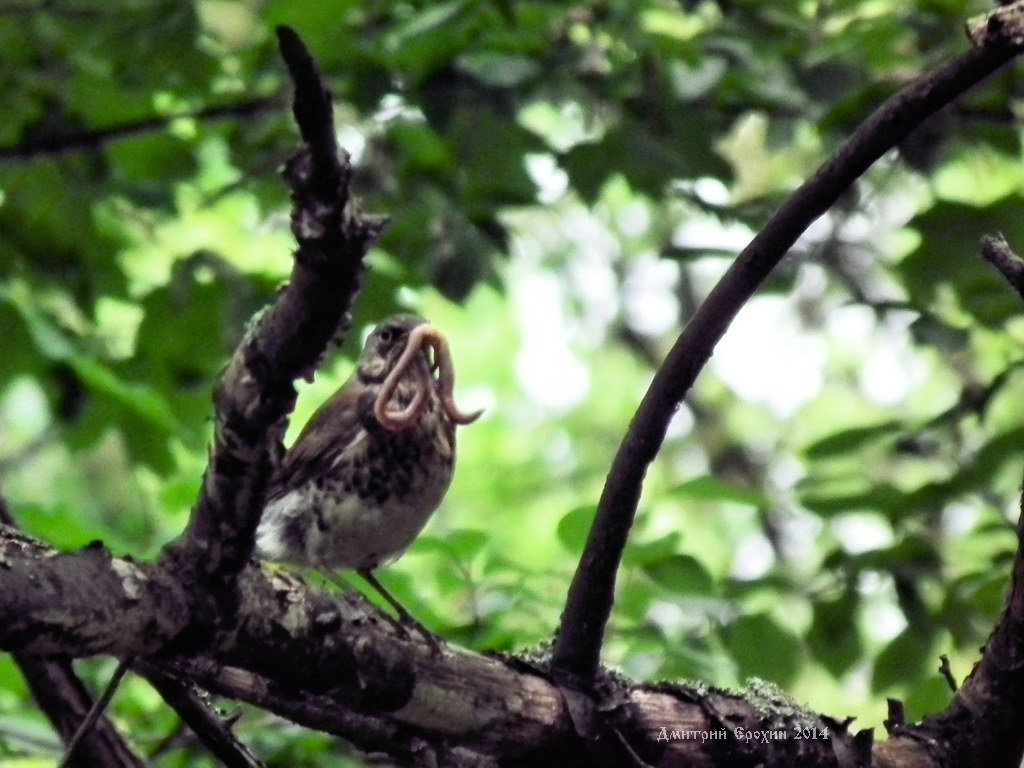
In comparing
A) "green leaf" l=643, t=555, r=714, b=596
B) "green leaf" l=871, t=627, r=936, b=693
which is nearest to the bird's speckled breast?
"green leaf" l=643, t=555, r=714, b=596

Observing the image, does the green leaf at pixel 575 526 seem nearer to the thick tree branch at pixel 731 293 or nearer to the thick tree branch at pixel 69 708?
the thick tree branch at pixel 731 293

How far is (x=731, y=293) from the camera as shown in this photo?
2.07 metres

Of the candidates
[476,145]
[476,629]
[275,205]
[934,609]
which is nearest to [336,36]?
[476,145]

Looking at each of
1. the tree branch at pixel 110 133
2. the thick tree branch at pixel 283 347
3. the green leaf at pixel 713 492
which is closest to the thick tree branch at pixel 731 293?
the thick tree branch at pixel 283 347

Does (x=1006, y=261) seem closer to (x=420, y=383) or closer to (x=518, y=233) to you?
(x=420, y=383)

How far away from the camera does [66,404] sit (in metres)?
4.26

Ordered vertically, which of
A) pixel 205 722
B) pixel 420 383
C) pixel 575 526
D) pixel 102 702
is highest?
pixel 420 383

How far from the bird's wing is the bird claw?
335mm

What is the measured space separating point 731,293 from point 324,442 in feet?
5.44

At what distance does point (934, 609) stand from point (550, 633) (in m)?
1.20

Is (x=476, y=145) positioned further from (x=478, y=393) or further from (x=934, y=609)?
(x=478, y=393)

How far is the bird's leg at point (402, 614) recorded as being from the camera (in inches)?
88.2

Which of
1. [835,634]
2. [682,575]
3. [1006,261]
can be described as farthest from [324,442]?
[1006,261]

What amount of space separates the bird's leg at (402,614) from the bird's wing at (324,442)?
0.28 m
